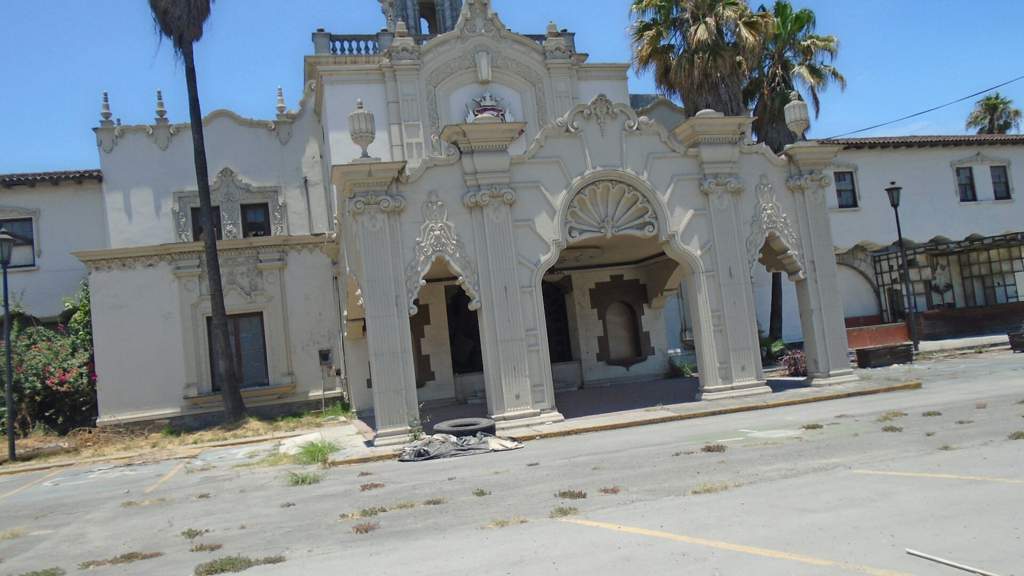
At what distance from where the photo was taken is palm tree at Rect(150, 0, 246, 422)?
2217 centimetres

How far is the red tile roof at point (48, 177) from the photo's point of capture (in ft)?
81.6

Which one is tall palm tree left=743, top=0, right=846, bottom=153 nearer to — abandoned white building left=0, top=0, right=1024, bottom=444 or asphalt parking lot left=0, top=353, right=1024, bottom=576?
abandoned white building left=0, top=0, right=1024, bottom=444

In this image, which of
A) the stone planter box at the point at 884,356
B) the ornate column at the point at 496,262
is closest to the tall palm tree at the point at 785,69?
the stone planter box at the point at 884,356

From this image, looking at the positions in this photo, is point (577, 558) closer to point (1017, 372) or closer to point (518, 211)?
point (518, 211)

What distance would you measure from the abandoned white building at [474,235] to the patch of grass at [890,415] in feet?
13.1

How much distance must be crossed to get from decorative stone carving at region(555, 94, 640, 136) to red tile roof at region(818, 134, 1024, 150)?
15196 mm

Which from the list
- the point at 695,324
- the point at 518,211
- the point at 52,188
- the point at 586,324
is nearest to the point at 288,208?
the point at 52,188

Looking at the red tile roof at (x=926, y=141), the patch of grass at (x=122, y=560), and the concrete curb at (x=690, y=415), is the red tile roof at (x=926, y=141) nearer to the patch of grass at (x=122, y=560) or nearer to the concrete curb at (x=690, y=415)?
the concrete curb at (x=690, y=415)

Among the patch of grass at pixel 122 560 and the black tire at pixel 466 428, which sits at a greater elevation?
the black tire at pixel 466 428

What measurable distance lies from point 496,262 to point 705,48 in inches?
460

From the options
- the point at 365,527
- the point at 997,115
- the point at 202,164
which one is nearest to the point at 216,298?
the point at 202,164

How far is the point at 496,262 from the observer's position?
15.5 metres

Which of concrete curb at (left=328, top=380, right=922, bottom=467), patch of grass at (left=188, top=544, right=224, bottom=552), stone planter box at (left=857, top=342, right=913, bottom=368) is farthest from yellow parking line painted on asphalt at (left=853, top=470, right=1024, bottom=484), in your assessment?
stone planter box at (left=857, top=342, right=913, bottom=368)

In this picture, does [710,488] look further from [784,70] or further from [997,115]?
[997,115]
